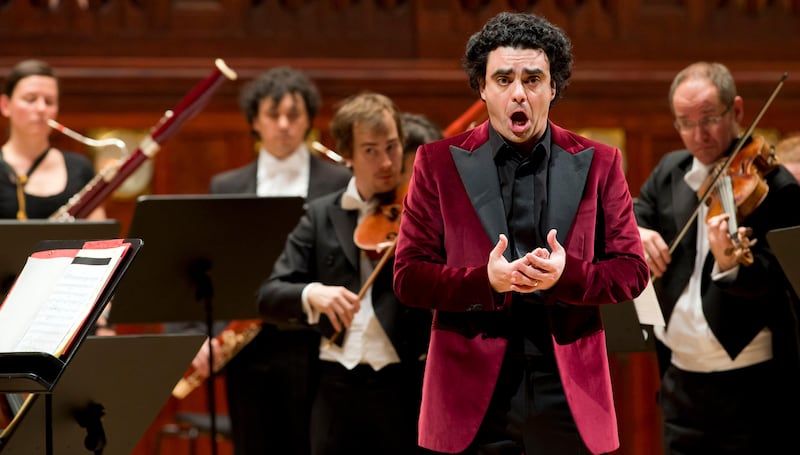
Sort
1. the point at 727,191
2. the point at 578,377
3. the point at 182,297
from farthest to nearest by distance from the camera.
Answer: the point at 182,297, the point at 727,191, the point at 578,377

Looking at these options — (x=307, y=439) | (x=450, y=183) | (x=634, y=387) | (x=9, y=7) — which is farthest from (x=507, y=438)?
(x=9, y=7)

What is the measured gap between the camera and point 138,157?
14.6ft

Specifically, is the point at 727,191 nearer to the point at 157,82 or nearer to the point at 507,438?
the point at 507,438

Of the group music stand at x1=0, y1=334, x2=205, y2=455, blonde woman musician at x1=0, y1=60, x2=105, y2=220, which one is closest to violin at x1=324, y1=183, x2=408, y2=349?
music stand at x1=0, y1=334, x2=205, y2=455

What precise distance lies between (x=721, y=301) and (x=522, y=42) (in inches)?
52.2

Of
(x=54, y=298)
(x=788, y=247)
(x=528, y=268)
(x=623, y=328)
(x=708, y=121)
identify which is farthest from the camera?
(x=708, y=121)

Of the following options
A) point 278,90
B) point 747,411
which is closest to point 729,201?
point 747,411

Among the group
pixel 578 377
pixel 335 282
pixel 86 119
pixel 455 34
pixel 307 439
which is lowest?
pixel 307 439

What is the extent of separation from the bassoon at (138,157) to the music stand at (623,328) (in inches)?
73.0

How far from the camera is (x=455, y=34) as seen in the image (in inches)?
223

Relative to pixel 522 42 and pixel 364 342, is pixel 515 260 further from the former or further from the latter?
pixel 364 342

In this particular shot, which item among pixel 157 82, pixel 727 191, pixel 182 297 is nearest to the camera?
pixel 727 191

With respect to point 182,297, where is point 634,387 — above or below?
below

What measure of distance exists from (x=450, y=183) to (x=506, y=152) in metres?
0.13
